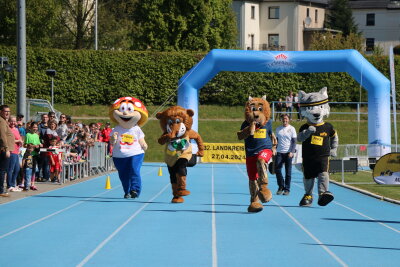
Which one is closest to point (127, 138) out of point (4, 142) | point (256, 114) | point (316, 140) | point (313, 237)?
point (4, 142)

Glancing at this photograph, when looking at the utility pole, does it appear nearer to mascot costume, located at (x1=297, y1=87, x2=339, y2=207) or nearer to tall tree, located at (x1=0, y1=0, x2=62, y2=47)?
mascot costume, located at (x1=297, y1=87, x2=339, y2=207)

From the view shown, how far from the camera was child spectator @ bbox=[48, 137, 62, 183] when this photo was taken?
21.7 m

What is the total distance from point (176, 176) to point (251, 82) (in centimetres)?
3245

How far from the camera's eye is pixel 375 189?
20781 mm

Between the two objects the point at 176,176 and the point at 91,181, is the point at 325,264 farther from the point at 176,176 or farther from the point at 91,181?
the point at 91,181

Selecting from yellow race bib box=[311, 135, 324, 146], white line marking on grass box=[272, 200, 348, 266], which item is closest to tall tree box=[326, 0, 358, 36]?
yellow race bib box=[311, 135, 324, 146]

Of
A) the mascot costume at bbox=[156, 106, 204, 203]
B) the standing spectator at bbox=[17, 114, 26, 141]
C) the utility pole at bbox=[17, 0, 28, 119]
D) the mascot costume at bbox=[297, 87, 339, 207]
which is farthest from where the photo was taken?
the utility pole at bbox=[17, 0, 28, 119]

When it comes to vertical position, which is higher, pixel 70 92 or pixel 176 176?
pixel 70 92

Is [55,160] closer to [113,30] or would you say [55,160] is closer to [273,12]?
[113,30]

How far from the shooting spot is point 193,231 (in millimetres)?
12164

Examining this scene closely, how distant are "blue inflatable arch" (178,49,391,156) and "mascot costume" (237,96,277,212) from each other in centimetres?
1525

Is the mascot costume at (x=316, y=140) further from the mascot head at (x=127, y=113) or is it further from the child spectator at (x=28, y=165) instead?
the child spectator at (x=28, y=165)

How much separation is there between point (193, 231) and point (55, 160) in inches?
419

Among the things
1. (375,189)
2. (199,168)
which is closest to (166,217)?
(375,189)
